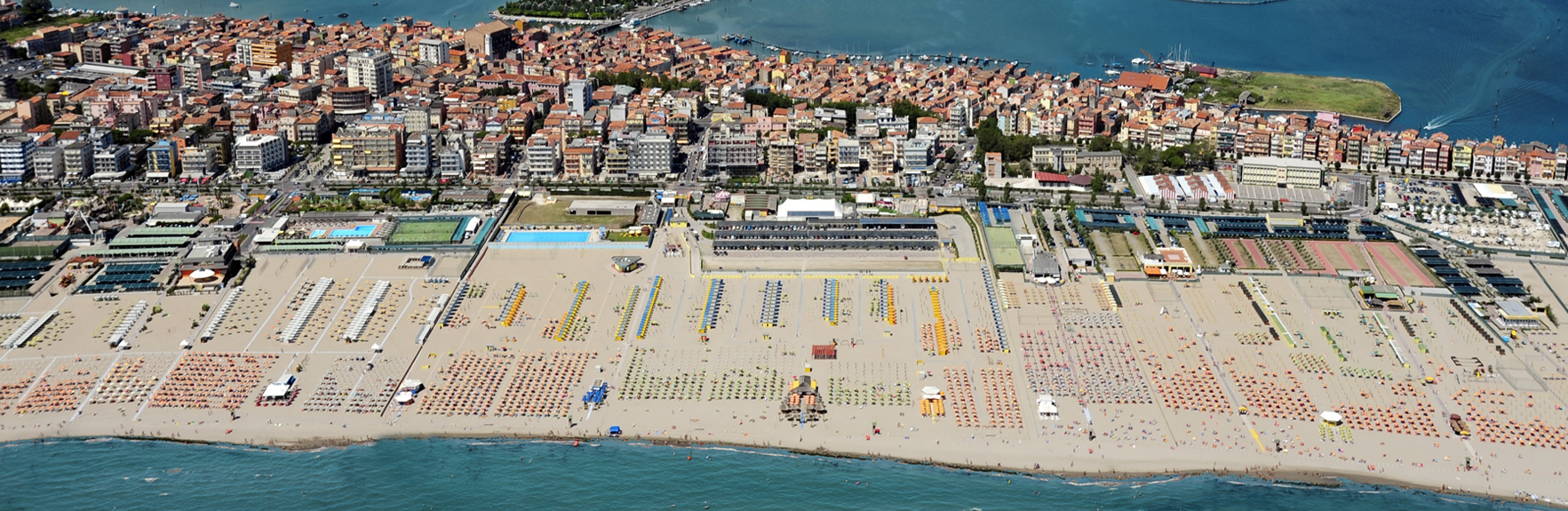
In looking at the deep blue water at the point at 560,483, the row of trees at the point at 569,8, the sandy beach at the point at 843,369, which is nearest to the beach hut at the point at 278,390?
the sandy beach at the point at 843,369

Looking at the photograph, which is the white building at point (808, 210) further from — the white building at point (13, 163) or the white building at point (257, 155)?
the white building at point (13, 163)

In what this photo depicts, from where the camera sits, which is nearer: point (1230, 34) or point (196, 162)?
point (196, 162)

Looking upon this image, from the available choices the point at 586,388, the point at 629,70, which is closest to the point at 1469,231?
the point at 586,388

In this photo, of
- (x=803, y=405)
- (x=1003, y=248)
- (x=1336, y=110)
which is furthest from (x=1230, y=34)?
(x=803, y=405)

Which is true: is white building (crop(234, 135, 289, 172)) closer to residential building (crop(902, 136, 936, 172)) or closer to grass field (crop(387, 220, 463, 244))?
grass field (crop(387, 220, 463, 244))

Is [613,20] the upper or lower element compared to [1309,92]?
upper

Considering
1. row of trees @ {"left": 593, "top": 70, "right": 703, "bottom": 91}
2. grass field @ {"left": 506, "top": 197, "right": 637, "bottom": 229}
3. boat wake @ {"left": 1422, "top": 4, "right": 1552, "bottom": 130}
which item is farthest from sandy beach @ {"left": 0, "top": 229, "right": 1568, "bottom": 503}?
row of trees @ {"left": 593, "top": 70, "right": 703, "bottom": 91}

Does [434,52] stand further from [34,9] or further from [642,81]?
[34,9]
